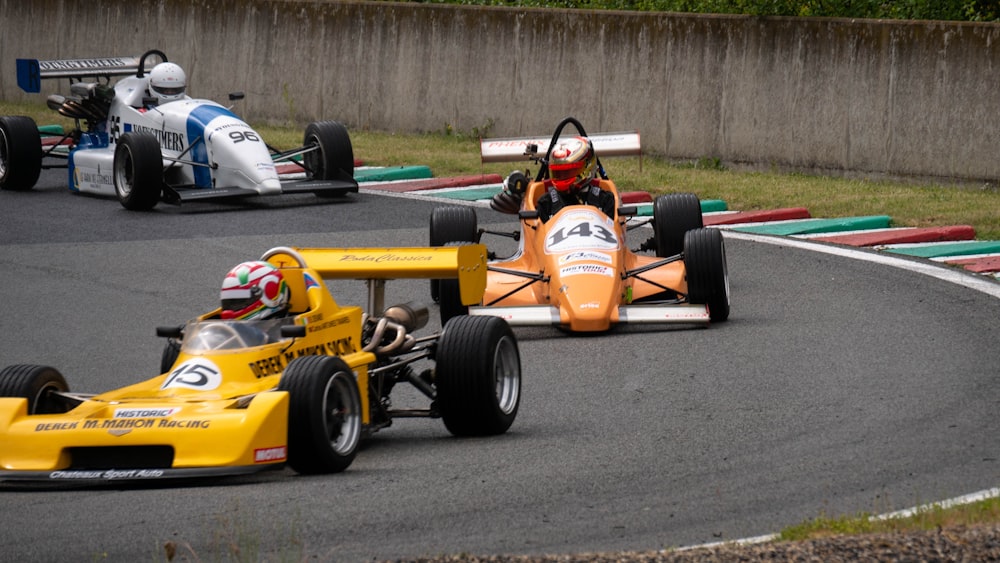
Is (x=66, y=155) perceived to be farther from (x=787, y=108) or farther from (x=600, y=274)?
(x=600, y=274)

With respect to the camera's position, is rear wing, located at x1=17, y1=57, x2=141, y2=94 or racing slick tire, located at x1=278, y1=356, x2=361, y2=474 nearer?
racing slick tire, located at x1=278, y1=356, x2=361, y2=474

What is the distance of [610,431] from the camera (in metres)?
8.66

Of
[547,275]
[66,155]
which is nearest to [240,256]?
[547,275]

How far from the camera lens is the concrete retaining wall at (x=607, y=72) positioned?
18172 mm

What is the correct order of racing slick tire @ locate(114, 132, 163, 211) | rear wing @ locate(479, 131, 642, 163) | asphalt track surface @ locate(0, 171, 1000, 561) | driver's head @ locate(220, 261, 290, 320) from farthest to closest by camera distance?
racing slick tire @ locate(114, 132, 163, 211)
rear wing @ locate(479, 131, 642, 163)
driver's head @ locate(220, 261, 290, 320)
asphalt track surface @ locate(0, 171, 1000, 561)

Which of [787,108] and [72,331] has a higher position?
[787,108]

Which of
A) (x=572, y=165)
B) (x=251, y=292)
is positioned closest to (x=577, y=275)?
(x=572, y=165)

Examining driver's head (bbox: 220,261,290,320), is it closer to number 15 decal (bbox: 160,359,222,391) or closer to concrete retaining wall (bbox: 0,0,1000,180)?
number 15 decal (bbox: 160,359,222,391)

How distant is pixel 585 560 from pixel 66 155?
15657 mm

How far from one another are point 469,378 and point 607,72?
13125 mm

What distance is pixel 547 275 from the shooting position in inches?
484

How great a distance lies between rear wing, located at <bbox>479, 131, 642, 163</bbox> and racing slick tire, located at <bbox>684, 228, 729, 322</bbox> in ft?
8.17

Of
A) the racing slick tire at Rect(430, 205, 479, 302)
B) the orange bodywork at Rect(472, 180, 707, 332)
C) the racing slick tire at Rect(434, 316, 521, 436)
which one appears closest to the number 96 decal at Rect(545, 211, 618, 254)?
the orange bodywork at Rect(472, 180, 707, 332)

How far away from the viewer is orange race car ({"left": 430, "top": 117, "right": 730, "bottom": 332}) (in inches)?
464
